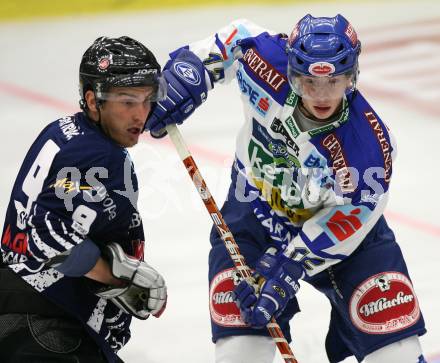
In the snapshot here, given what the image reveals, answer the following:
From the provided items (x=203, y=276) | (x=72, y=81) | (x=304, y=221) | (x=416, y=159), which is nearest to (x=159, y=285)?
(x=304, y=221)

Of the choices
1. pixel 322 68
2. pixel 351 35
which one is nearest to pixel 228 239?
pixel 322 68

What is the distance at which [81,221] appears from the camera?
2883 mm

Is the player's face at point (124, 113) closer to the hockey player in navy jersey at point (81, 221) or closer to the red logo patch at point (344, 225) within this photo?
the hockey player in navy jersey at point (81, 221)

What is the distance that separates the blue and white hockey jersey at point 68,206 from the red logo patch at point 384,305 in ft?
2.81

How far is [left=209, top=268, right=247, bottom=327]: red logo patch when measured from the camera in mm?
3412

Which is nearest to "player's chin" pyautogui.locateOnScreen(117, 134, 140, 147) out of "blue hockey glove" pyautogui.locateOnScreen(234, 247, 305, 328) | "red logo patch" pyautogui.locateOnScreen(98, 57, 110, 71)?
"red logo patch" pyautogui.locateOnScreen(98, 57, 110, 71)

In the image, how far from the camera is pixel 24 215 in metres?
2.91

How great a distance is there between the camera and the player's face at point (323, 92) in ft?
10.3

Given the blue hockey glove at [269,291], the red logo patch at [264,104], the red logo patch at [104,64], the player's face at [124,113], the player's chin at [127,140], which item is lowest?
the blue hockey glove at [269,291]

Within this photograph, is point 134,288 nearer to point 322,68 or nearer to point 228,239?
point 228,239

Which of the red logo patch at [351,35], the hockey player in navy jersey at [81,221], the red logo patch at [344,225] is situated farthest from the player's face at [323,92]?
the hockey player in navy jersey at [81,221]

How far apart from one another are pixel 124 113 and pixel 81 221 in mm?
330

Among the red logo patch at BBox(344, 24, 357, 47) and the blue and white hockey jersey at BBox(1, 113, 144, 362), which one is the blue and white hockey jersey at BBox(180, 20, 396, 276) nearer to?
the red logo patch at BBox(344, 24, 357, 47)

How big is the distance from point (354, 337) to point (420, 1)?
4613 mm
